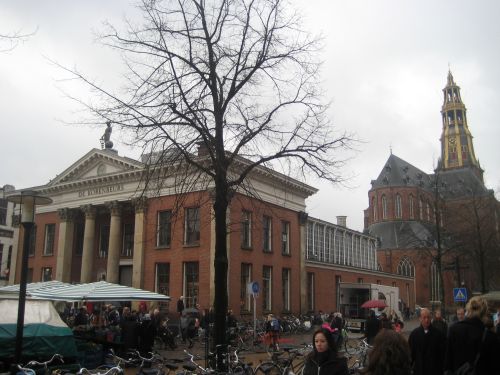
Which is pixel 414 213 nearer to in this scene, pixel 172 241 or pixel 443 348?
pixel 172 241

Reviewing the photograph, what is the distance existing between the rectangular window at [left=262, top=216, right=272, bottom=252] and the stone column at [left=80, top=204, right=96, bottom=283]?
1278 cm

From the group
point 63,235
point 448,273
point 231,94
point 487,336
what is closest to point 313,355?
point 487,336

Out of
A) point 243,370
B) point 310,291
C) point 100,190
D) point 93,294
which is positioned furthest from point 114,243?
point 243,370

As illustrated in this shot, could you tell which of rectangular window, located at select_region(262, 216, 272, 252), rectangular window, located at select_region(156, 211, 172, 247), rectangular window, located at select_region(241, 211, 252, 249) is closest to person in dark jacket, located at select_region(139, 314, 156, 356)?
rectangular window, located at select_region(241, 211, 252, 249)

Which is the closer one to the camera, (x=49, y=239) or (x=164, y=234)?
(x=164, y=234)

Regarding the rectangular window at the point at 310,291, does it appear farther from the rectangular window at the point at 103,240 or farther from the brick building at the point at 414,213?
the rectangular window at the point at 103,240

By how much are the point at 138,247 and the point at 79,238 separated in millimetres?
9090

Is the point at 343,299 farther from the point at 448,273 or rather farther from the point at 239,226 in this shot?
the point at 448,273

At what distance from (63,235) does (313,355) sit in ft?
127

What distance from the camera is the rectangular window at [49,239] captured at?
1702 inches

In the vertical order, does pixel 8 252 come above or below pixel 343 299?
above

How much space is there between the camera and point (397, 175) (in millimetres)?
86250

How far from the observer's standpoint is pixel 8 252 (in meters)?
63.2

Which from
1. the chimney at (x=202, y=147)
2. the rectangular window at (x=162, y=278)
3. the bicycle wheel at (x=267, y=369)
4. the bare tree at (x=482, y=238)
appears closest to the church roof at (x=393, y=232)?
the bare tree at (x=482, y=238)
